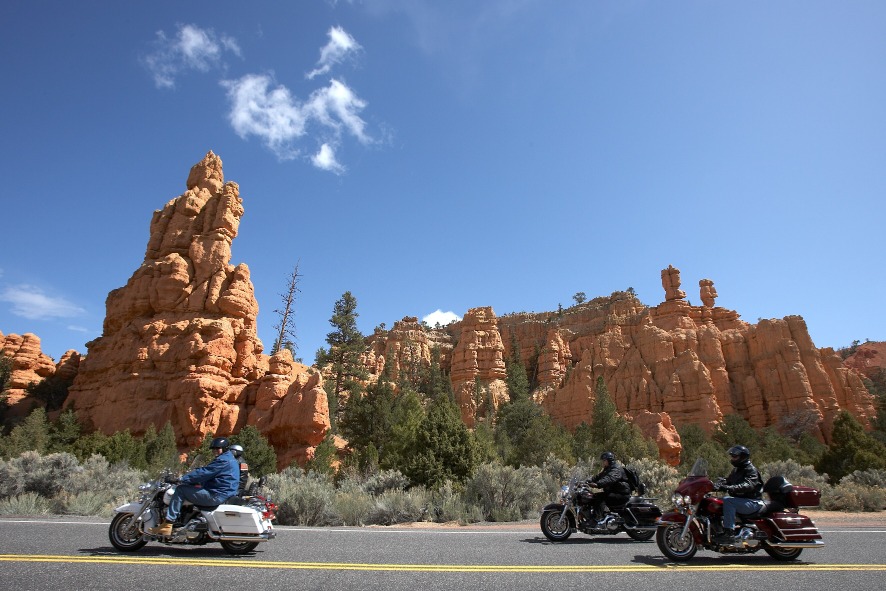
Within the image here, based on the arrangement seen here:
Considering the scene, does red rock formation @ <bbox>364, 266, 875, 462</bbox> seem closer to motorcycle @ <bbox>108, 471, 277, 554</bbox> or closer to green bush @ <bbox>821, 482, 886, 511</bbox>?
green bush @ <bbox>821, 482, 886, 511</bbox>

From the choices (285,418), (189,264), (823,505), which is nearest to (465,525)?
(823,505)

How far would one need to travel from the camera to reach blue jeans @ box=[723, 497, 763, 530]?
648cm

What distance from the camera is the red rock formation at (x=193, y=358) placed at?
117 ft

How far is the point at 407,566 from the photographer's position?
5727mm

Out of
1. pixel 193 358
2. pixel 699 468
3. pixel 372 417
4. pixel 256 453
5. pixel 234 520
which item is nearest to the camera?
pixel 234 520

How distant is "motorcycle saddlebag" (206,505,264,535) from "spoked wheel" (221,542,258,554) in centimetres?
28

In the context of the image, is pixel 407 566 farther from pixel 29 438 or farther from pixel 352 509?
pixel 29 438

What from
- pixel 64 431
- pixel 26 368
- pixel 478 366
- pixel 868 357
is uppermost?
pixel 868 357

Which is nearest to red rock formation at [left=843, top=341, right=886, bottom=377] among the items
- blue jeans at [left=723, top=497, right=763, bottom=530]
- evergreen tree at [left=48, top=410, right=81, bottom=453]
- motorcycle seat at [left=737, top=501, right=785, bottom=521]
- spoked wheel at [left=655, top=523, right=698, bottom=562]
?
motorcycle seat at [left=737, top=501, right=785, bottom=521]

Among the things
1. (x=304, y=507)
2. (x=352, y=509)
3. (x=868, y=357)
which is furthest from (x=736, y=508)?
(x=868, y=357)

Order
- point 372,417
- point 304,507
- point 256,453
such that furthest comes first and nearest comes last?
point 372,417, point 256,453, point 304,507

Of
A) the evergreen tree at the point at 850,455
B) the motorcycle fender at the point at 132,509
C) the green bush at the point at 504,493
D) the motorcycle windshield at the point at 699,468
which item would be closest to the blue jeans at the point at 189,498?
the motorcycle fender at the point at 132,509

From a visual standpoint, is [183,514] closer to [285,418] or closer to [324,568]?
[324,568]

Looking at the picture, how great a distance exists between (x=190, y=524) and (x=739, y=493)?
7.49m
